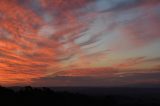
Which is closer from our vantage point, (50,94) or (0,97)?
(0,97)

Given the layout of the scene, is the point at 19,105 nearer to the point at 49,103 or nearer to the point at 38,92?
the point at 49,103

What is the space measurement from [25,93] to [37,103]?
18.2 ft

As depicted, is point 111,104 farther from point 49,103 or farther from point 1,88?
point 1,88

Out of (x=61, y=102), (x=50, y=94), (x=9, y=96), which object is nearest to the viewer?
(x=9, y=96)

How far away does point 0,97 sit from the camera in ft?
183

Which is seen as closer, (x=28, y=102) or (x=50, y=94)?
(x=28, y=102)

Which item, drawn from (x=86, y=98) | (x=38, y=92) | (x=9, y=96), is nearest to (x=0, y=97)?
(x=9, y=96)

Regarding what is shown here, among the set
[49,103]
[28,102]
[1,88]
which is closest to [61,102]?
[49,103]

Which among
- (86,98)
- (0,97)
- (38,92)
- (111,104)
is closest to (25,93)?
(38,92)

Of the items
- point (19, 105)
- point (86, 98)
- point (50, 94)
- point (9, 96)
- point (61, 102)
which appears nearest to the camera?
point (19, 105)

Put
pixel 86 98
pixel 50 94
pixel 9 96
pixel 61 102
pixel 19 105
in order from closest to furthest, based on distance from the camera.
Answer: pixel 19 105 → pixel 9 96 → pixel 61 102 → pixel 50 94 → pixel 86 98

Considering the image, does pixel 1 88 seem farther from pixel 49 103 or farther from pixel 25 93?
pixel 49 103

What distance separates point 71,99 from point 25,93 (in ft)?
31.1

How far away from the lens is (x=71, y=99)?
67688 mm
